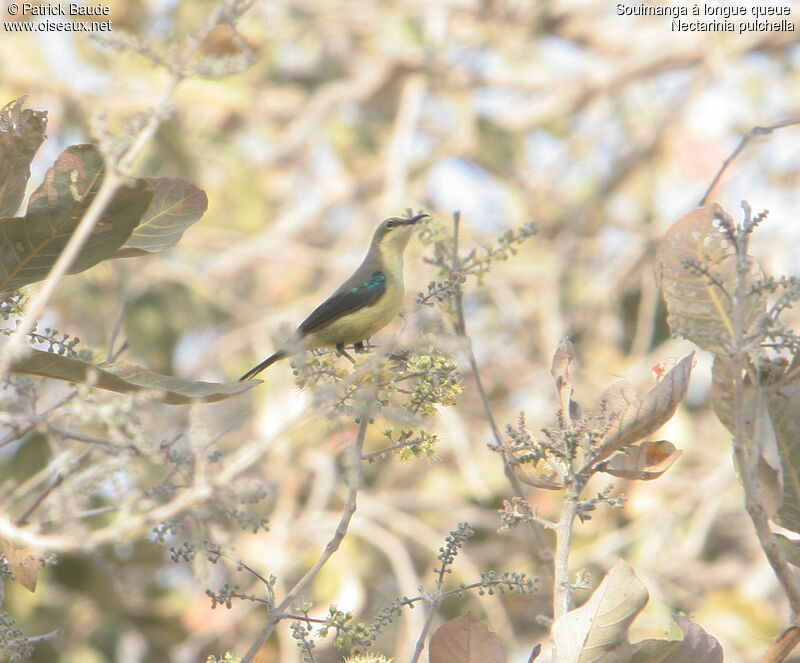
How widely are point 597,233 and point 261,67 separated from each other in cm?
345

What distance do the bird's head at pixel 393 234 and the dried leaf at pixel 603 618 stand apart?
2.91 metres

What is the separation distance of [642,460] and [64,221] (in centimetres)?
129

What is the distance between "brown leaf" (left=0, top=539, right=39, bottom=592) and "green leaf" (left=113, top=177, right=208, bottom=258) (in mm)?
672

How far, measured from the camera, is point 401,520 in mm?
6578

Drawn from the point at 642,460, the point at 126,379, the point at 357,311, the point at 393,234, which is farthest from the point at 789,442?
the point at 393,234

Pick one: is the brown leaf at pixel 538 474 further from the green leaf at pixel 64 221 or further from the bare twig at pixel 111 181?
the bare twig at pixel 111 181

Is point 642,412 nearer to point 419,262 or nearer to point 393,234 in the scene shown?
point 393,234

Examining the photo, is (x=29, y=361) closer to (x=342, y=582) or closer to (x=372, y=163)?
(x=342, y=582)

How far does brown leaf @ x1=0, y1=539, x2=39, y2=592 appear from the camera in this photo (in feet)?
6.37

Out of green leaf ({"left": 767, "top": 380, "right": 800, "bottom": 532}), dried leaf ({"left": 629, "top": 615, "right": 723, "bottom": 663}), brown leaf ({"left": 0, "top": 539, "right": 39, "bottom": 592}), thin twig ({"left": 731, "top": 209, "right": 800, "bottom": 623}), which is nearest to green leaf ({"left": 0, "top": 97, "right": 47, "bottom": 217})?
brown leaf ({"left": 0, "top": 539, "right": 39, "bottom": 592})

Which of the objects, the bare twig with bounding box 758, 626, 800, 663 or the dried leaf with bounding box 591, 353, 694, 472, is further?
the dried leaf with bounding box 591, 353, 694, 472

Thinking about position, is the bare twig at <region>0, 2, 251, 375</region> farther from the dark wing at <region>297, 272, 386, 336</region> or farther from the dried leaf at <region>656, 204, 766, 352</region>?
the dark wing at <region>297, 272, 386, 336</region>

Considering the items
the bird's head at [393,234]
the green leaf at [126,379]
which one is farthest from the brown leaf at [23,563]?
the bird's head at [393,234]

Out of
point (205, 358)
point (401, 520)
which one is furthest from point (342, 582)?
point (205, 358)
